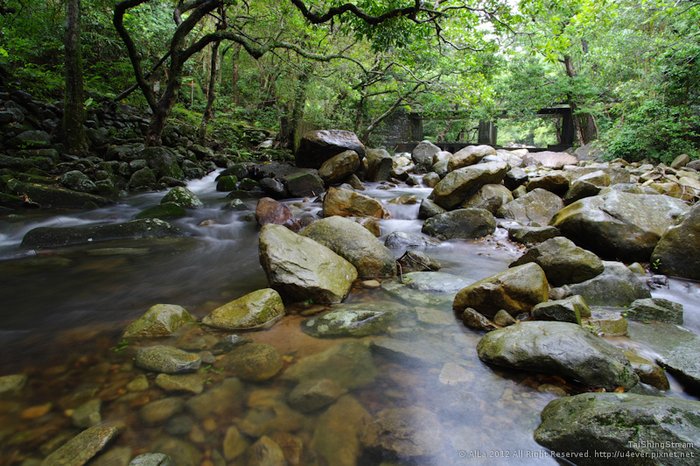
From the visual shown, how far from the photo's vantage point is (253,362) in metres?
2.81

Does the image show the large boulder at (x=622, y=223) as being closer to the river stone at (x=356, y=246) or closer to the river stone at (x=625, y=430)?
the river stone at (x=356, y=246)

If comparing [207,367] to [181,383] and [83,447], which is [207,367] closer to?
[181,383]

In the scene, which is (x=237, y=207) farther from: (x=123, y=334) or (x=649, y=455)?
(x=649, y=455)

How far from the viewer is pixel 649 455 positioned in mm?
1641

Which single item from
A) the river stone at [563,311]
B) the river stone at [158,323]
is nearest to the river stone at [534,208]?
the river stone at [563,311]

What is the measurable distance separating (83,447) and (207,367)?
884 millimetres

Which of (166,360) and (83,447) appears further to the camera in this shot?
(166,360)

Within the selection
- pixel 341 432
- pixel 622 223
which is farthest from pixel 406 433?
pixel 622 223

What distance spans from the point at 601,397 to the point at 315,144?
10.0m

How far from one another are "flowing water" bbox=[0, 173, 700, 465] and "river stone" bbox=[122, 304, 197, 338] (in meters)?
0.15

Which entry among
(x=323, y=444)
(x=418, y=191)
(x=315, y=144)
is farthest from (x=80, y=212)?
(x=418, y=191)

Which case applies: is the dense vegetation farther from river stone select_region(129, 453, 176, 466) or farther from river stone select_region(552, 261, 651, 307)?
river stone select_region(129, 453, 176, 466)

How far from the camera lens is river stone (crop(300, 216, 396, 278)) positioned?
470 centimetres

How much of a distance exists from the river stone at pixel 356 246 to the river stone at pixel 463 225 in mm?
2409
